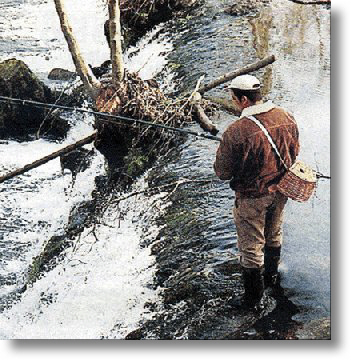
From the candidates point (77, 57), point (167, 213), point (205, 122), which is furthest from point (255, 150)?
point (77, 57)

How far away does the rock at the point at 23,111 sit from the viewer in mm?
7168

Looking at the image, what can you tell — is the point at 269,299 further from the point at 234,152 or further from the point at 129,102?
the point at 129,102

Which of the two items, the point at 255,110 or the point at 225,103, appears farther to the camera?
the point at 225,103

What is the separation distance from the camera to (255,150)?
3.36m

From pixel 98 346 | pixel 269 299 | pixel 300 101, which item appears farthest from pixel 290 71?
pixel 98 346

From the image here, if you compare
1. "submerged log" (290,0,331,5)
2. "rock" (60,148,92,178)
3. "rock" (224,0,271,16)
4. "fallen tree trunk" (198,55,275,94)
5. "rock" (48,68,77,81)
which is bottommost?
"rock" (60,148,92,178)

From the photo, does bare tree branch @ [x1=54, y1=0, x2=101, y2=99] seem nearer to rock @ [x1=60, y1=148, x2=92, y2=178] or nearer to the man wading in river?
rock @ [x1=60, y1=148, x2=92, y2=178]

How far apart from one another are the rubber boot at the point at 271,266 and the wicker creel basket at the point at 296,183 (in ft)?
1.51

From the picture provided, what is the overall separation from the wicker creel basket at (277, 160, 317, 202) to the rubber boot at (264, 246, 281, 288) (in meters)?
0.46

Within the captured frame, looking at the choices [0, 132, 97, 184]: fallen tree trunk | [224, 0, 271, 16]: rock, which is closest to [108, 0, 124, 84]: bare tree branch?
[0, 132, 97, 184]: fallen tree trunk

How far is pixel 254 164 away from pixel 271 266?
2.61ft

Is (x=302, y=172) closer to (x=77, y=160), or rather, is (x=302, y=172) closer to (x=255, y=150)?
(x=255, y=150)

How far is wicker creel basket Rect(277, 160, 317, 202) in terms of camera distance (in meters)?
3.46

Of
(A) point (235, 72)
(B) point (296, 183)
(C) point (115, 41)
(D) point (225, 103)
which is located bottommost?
(D) point (225, 103)
